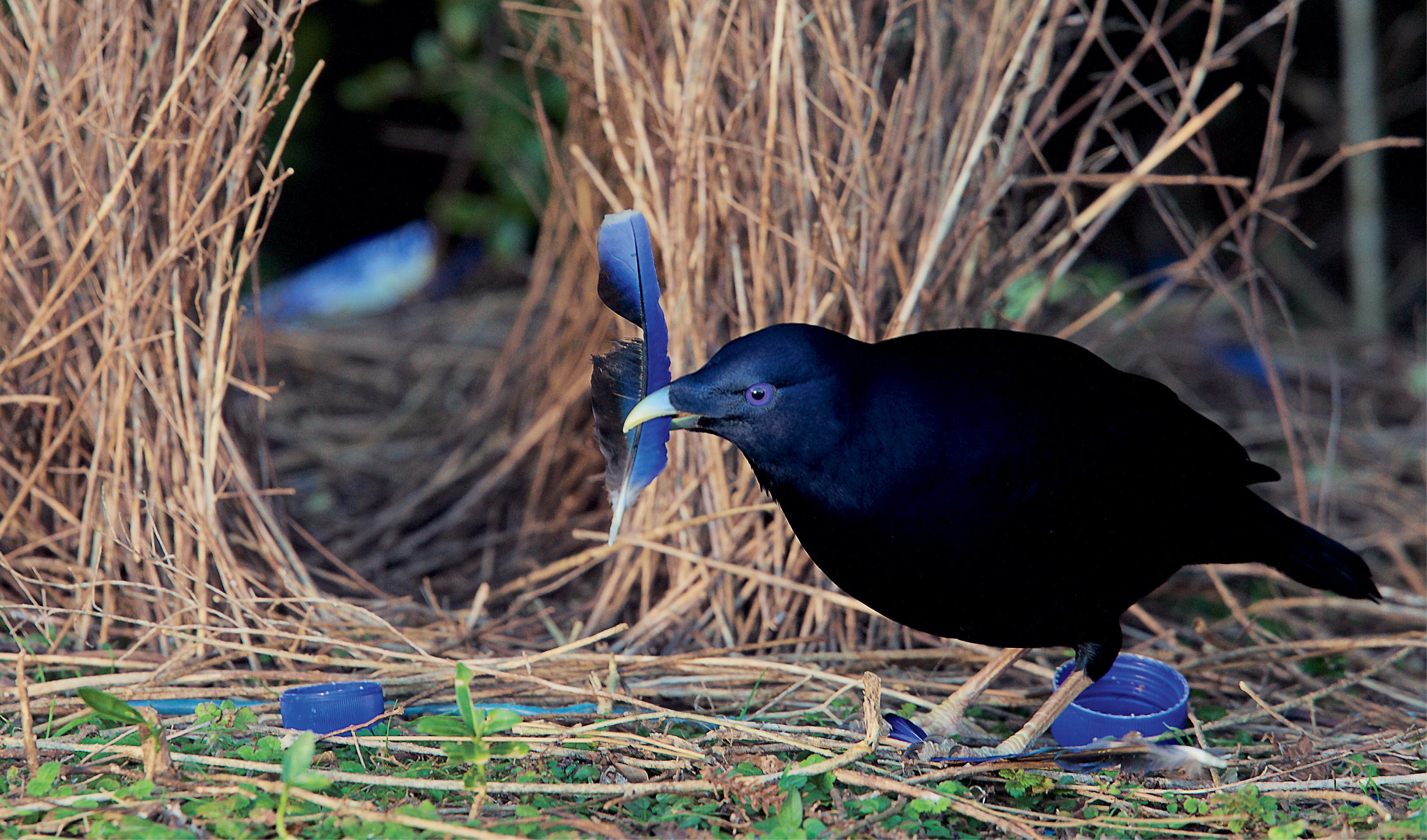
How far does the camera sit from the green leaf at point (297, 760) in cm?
146

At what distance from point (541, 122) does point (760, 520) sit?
1.03 m

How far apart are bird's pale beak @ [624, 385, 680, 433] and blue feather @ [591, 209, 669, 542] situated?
63 mm

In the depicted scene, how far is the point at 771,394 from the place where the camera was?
1.77m

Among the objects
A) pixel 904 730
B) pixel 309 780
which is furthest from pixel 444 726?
pixel 904 730

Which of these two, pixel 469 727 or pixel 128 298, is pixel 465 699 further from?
pixel 128 298

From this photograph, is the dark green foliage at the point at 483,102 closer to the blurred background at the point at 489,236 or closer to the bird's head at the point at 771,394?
the blurred background at the point at 489,236

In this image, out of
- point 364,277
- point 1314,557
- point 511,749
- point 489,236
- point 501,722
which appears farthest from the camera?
point 364,277

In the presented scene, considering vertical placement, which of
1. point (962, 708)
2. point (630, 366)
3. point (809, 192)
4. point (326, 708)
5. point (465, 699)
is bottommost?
point (962, 708)

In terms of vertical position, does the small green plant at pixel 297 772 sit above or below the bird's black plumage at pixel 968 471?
below

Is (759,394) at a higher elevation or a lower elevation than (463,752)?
higher

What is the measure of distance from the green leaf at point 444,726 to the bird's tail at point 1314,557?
1.56 m

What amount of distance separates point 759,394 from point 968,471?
13.9 inches

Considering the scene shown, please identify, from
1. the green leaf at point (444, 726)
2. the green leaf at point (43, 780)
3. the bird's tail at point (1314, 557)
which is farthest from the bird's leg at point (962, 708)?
the green leaf at point (43, 780)

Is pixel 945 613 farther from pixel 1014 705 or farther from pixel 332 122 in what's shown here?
pixel 332 122
